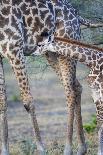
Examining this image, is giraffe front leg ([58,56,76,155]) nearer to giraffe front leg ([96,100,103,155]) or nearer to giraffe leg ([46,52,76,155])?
giraffe leg ([46,52,76,155])

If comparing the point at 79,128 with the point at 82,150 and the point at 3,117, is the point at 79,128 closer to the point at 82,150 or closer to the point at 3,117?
the point at 82,150

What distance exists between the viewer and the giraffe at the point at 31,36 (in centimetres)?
971

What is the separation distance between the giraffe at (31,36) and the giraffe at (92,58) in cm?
39

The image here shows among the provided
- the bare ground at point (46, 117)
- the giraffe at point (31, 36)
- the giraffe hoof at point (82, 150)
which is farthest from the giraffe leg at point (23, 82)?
the bare ground at point (46, 117)

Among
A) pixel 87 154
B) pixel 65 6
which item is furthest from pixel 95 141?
pixel 65 6

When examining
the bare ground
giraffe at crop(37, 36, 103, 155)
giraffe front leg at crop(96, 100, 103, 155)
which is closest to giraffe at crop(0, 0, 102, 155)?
giraffe at crop(37, 36, 103, 155)

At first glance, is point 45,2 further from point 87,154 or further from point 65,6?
point 87,154

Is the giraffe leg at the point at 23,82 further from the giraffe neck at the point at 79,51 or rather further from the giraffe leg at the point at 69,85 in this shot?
the giraffe leg at the point at 69,85

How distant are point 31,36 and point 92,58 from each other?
3.00 ft

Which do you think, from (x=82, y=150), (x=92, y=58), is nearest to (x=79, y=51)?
(x=92, y=58)

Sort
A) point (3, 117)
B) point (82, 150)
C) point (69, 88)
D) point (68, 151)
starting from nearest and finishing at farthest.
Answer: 1. point (3, 117)
2. point (68, 151)
3. point (69, 88)
4. point (82, 150)

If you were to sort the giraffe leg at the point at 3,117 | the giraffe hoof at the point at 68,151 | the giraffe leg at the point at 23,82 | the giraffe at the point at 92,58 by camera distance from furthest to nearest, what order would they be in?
1. the giraffe hoof at the point at 68,151
2. the giraffe leg at the point at 3,117
3. the giraffe leg at the point at 23,82
4. the giraffe at the point at 92,58

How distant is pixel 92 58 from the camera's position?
31.6 ft

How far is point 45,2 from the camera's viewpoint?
10180 mm
